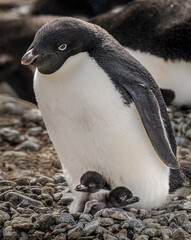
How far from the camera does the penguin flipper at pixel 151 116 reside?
10.2ft

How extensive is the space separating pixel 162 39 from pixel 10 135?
150cm

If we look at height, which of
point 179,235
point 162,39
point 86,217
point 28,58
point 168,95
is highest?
point 162,39

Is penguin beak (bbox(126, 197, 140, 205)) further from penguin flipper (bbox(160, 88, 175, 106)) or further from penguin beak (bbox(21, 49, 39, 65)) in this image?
penguin flipper (bbox(160, 88, 175, 106))

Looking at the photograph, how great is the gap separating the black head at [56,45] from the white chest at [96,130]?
0.14ft

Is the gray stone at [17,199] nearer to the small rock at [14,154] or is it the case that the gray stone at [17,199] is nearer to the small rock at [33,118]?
the small rock at [14,154]

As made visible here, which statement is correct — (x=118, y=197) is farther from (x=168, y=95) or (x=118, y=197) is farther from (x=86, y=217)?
(x=168, y=95)

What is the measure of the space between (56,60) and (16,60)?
2.96 metres

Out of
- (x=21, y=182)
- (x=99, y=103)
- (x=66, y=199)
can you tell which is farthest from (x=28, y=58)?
(x=21, y=182)

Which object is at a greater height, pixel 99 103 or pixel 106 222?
pixel 99 103

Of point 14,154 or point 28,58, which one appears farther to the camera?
point 14,154

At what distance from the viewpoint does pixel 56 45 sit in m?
3.06

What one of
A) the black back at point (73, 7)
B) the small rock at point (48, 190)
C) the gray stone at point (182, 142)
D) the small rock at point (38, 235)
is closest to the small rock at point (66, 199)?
the small rock at point (48, 190)

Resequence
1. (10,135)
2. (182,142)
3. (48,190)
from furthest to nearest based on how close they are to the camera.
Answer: (10,135), (182,142), (48,190)

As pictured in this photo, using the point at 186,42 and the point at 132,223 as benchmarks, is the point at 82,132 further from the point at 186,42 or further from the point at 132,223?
the point at 186,42
